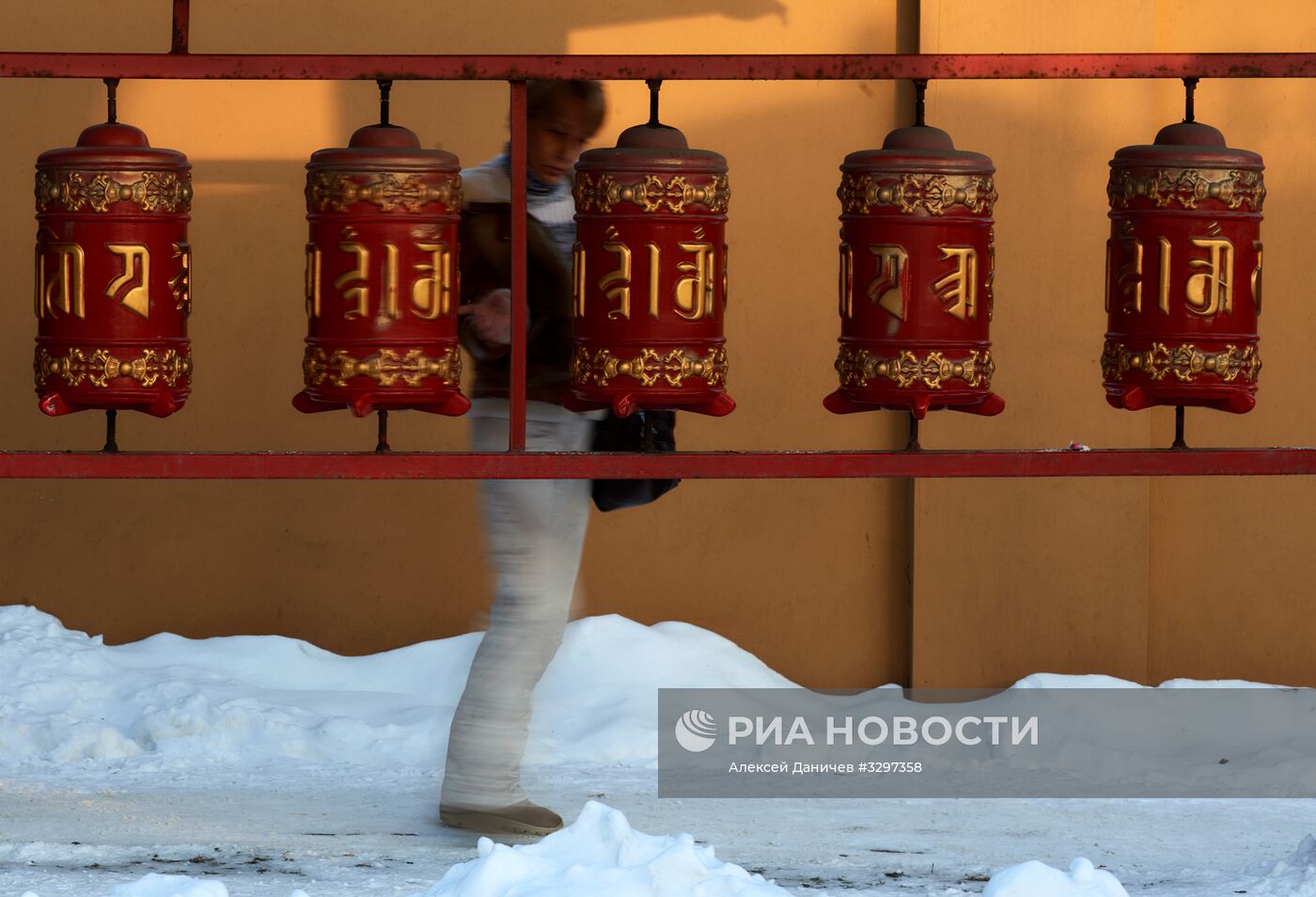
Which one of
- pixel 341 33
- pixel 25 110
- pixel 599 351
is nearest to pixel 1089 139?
pixel 341 33

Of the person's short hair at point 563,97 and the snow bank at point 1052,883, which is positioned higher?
the person's short hair at point 563,97

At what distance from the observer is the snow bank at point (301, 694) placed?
15.9 ft

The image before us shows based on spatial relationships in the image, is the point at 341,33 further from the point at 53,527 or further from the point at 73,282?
the point at 73,282

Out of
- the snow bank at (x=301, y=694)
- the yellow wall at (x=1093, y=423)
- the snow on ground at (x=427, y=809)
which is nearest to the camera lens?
the snow on ground at (x=427, y=809)

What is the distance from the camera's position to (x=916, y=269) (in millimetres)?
3301

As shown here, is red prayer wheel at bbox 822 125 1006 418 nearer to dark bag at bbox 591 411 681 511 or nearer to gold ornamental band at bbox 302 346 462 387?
dark bag at bbox 591 411 681 511

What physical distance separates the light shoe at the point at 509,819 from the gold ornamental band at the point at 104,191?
143 centimetres

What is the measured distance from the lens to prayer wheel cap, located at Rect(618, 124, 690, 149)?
3.32 m

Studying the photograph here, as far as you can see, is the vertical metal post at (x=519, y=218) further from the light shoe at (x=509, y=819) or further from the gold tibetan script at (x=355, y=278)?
the light shoe at (x=509, y=819)

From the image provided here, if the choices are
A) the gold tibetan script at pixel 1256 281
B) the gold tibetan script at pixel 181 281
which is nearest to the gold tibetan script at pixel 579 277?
the gold tibetan script at pixel 181 281

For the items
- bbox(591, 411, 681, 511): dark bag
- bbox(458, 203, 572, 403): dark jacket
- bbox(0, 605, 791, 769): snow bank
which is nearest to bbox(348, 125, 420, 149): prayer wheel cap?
bbox(458, 203, 572, 403): dark jacket

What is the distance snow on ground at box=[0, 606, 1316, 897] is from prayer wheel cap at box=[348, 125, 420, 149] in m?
1.18

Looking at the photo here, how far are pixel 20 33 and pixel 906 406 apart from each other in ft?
10.2

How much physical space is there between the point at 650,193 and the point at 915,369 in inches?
21.0
